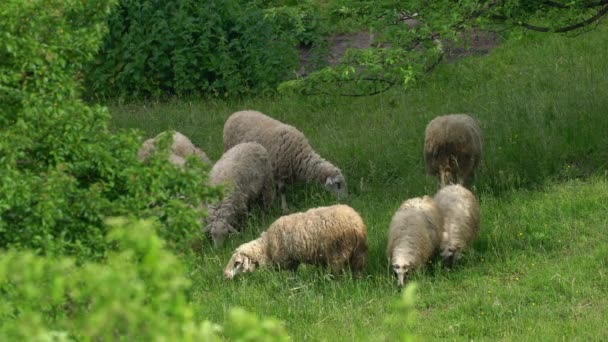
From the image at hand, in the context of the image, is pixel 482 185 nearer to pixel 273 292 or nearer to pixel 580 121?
pixel 580 121

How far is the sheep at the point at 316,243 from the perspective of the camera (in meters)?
9.97

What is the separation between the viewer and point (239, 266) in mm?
10320

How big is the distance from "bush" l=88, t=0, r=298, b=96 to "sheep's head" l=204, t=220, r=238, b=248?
6420mm

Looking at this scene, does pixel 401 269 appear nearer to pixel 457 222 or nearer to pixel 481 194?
pixel 457 222

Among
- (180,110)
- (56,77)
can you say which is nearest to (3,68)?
(56,77)

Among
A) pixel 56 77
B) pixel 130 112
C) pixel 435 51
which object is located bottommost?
pixel 130 112

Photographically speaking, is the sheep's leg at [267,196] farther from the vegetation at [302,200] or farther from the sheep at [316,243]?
the sheep at [316,243]

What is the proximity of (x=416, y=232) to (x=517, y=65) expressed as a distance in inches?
337

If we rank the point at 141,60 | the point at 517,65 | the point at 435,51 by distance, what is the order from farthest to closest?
the point at 141,60, the point at 517,65, the point at 435,51

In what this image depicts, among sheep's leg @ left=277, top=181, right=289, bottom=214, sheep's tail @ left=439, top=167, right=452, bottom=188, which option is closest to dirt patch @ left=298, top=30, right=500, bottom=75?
sheep's leg @ left=277, top=181, right=289, bottom=214

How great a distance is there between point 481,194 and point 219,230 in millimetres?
3166

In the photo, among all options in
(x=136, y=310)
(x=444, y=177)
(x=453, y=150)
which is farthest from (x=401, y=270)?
(x=136, y=310)

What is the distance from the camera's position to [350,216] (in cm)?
1009

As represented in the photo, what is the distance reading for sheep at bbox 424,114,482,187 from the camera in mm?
12430
